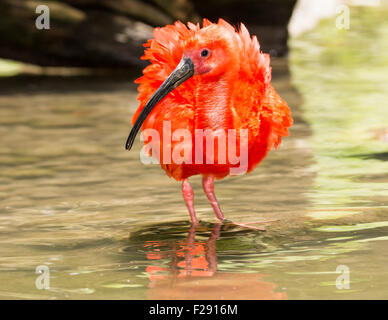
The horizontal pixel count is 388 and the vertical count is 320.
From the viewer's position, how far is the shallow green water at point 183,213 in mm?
4395

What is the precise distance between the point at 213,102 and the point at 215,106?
0.03 meters

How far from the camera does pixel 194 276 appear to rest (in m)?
4.49

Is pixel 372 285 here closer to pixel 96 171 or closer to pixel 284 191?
pixel 284 191

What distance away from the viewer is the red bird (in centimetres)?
502

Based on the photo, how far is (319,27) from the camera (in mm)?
18812

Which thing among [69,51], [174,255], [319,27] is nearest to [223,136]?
→ [174,255]

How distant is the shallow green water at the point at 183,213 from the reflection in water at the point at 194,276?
10 mm
